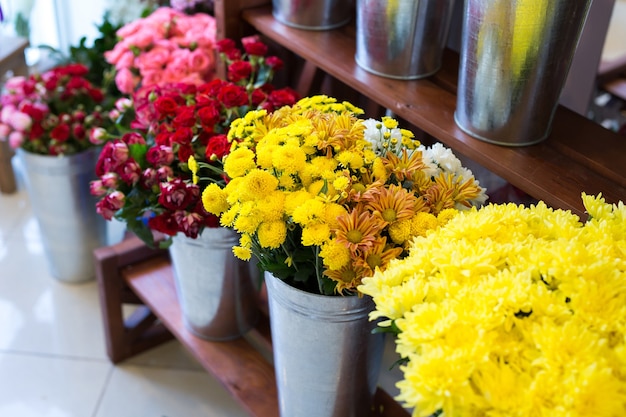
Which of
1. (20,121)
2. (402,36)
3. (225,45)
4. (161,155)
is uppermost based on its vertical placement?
(402,36)

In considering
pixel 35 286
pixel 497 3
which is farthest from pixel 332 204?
pixel 35 286

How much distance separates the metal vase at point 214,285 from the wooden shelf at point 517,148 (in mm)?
375

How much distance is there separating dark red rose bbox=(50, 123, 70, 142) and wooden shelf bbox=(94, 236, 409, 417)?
31 cm

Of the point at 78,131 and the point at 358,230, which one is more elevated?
the point at 358,230

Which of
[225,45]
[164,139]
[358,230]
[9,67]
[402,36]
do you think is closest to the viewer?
[358,230]

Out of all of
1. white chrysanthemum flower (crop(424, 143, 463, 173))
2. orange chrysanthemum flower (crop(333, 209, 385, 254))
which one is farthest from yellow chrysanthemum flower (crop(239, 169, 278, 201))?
white chrysanthemum flower (crop(424, 143, 463, 173))

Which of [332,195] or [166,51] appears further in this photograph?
[166,51]

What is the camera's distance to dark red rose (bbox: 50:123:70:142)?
1.71m

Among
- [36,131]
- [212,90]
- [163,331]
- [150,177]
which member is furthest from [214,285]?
[36,131]

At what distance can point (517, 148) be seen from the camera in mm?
1008

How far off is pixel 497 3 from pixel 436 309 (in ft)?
1.46

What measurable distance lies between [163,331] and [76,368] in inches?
9.0

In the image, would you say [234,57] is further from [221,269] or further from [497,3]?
[497,3]

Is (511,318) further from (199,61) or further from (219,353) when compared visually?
(199,61)
